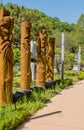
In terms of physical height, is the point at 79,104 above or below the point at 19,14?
below

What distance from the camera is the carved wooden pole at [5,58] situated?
8.76 m

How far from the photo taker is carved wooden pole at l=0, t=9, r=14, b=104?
8.76 metres

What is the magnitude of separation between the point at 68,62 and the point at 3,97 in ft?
83.5

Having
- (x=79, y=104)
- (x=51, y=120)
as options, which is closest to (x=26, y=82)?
(x=79, y=104)

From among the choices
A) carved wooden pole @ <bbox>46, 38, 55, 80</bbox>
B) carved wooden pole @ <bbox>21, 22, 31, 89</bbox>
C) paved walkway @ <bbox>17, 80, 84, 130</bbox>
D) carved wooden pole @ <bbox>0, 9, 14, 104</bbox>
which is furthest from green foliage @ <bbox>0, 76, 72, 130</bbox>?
carved wooden pole @ <bbox>46, 38, 55, 80</bbox>

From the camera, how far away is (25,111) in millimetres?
8258

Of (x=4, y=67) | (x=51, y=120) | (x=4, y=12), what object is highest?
(x=4, y=12)

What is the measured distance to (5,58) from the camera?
8.86 meters

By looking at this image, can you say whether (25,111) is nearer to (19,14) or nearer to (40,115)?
(40,115)

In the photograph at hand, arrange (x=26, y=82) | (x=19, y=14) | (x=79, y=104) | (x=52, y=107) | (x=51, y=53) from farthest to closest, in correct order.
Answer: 1. (x=19, y=14)
2. (x=51, y=53)
3. (x=26, y=82)
4. (x=79, y=104)
5. (x=52, y=107)

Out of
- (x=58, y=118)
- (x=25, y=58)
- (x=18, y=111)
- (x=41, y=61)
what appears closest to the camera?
(x=18, y=111)

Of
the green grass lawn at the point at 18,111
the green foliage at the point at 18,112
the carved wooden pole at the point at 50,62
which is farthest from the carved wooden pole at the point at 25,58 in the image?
the carved wooden pole at the point at 50,62

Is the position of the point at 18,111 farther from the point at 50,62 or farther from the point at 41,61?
the point at 50,62

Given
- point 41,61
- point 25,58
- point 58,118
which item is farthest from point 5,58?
point 41,61
